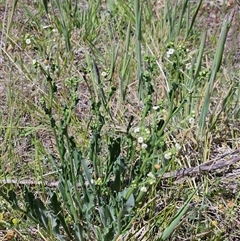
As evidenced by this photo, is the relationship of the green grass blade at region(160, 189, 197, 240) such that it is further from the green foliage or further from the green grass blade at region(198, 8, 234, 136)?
the green grass blade at region(198, 8, 234, 136)

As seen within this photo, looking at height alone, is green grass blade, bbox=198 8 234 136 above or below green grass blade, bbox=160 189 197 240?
above

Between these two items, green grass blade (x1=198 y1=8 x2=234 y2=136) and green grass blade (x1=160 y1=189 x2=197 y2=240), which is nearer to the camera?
green grass blade (x1=160 y1=189 x2=197 y2=240)

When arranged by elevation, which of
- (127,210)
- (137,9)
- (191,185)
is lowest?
(191,185)

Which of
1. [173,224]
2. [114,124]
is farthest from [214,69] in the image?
[173,224]

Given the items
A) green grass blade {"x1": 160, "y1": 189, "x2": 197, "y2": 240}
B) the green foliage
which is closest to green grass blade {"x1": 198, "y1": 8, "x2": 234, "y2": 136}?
the green foliage

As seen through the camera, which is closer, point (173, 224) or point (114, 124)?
point (173, 224)

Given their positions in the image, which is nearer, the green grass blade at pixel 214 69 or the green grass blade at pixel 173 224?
the green grass blade at pixel 173 224

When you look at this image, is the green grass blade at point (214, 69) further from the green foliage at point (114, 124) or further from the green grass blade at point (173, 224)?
the green grass blade at point (173, 224)

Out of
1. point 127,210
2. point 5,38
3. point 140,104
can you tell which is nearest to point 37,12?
point 5,38

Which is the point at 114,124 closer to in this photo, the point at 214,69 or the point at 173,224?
the point at 214,69

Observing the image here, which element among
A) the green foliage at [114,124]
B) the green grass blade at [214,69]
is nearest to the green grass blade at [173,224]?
the green foliage at [114,124]

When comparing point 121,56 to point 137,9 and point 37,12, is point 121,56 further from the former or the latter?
point 37,12

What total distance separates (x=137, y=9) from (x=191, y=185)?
626 mm

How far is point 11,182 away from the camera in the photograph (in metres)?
1.45
